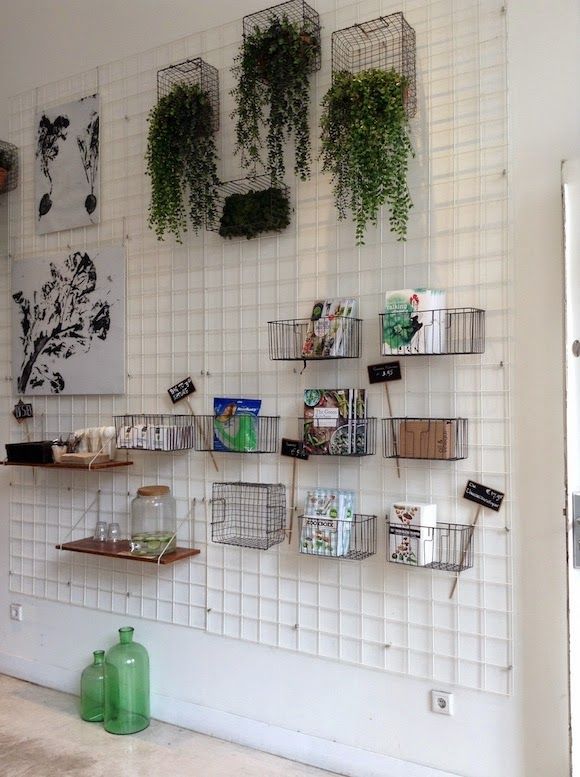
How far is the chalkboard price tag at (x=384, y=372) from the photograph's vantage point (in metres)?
2.82

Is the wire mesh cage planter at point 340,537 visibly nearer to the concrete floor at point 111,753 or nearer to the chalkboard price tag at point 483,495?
the chalkboard price tag at point 483,495

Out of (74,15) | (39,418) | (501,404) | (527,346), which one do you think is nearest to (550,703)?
(501,404)

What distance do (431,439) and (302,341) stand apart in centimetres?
72

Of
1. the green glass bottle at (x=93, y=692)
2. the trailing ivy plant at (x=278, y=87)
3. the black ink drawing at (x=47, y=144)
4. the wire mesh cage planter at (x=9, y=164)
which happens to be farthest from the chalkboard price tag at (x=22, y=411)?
the trailing ivy plant at (x=278, y=87)

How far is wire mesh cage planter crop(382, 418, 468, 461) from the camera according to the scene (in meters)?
2.61

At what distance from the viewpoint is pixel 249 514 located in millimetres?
3188

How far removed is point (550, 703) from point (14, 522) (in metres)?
2.88

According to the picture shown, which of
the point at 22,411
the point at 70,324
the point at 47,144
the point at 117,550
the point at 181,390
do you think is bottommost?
the point at 117,550

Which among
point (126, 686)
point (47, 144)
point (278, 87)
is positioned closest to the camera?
point (278, 87)

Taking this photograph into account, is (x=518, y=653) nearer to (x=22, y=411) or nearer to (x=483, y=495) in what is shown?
(x=483, y=495)

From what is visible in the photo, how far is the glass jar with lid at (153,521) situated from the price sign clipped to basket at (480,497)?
4.38ft

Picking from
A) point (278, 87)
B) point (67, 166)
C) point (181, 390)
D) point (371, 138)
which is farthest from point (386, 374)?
point (67, 166)

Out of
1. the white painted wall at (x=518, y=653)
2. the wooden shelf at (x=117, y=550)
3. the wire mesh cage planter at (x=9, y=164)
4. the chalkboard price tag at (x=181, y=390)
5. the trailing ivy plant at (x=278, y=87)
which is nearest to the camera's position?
the white painted wall at (x=518, y=653)

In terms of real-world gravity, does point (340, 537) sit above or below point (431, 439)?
below
